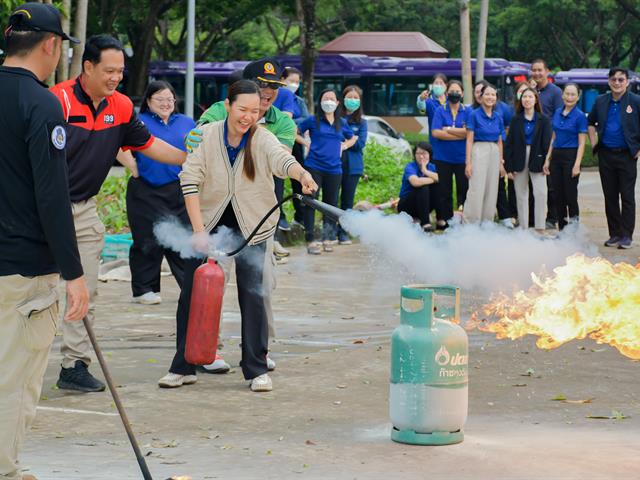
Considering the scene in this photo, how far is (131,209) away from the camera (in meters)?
11.3

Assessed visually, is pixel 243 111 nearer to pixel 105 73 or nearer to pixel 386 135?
pixel 105 73

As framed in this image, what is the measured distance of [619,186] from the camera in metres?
15.5

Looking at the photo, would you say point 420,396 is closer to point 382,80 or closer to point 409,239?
point 409,239

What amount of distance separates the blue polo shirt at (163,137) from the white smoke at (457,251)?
2884mm

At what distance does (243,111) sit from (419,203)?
8.97 meters

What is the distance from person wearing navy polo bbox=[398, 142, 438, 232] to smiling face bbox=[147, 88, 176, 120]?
20.8 feet

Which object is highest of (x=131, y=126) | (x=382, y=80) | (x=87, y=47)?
(x=87, y=47)

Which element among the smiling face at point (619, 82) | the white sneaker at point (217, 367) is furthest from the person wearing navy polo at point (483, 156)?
the white sneaker at point (217, 367)

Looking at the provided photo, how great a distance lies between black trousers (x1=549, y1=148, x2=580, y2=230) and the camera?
16078 millimetres

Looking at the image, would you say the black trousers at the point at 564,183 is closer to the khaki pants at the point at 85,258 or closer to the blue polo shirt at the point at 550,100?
the blue polo shirt at the point at 550,100

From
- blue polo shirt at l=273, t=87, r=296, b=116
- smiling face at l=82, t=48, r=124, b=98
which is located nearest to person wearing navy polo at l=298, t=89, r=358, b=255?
blue polo shirt at l=273, t=87, r=296, b=116

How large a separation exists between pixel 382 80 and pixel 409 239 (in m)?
35.6

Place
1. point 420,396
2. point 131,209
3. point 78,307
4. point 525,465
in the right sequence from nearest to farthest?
1. point 78,307
2. point 525,465
3. point 420,396
4. point 131,209

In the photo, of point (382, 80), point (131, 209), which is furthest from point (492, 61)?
point (131, 209)
